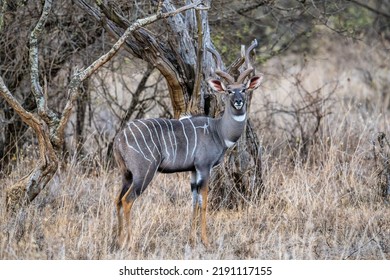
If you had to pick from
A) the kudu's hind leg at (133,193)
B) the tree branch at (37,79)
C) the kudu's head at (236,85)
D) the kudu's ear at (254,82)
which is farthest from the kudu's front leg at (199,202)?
the tree branch at (37,79)

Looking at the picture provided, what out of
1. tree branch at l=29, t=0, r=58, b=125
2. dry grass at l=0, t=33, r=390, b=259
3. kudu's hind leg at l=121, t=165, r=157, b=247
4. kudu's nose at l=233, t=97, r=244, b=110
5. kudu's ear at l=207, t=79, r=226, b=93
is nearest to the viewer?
dry grass at l=0, t=33, r=390, b=259

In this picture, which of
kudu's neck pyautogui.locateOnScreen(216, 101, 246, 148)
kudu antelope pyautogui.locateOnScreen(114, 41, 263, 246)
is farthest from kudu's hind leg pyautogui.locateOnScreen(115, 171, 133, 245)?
kudu's neck pyautogui.locateOnScreen(216, 101, 246, 148)

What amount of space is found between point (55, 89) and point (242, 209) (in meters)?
2.32

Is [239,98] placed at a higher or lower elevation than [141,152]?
higher

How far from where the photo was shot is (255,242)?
5312 millimetres

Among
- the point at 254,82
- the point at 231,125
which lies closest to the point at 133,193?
the point at 231,125

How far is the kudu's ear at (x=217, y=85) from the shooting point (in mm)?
5621

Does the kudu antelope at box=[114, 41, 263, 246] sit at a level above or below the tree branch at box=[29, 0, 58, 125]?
below

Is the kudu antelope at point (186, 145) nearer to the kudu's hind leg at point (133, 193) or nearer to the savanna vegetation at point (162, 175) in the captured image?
the kudu's hind leg at point (133, 193)

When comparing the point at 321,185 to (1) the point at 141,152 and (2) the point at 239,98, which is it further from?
(1) the point at 141,152

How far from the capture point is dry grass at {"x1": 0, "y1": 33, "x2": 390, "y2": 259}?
508 cm

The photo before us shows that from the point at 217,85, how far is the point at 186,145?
0.48 metres

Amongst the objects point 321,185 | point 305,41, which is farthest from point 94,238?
point 305,41

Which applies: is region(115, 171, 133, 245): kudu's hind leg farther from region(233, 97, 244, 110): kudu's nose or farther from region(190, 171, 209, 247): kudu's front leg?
region(233, 97, 244, 110): kudu's nose
